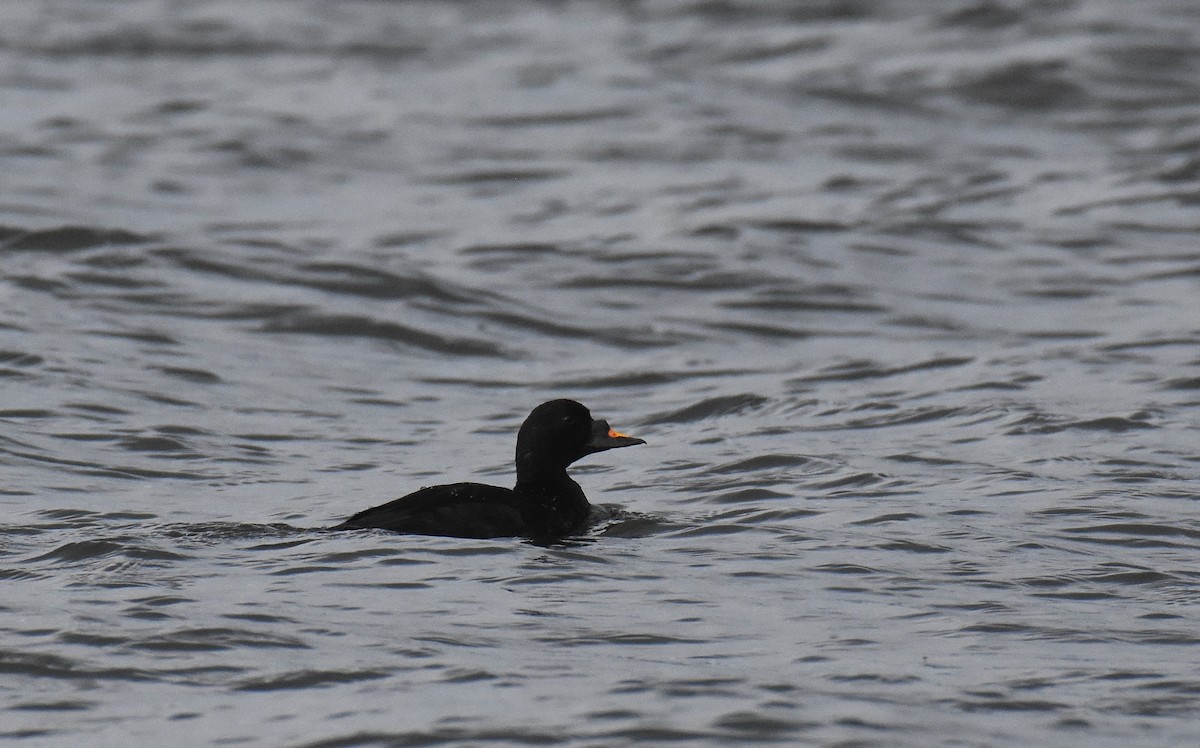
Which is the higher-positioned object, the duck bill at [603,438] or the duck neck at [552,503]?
the duck bill at [603,438]

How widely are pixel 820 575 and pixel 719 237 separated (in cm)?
1036

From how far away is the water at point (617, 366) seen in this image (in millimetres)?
7578

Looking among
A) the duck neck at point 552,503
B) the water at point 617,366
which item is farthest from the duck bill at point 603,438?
the water at point 617,366

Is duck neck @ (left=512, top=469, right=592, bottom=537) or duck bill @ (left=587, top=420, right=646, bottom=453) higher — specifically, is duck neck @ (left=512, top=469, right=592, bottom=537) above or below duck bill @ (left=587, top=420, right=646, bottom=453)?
below

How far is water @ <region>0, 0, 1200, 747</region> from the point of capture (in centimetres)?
758

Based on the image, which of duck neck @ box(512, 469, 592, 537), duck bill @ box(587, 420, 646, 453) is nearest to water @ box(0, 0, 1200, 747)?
duck neck @ box(512, 469, 592, 537)

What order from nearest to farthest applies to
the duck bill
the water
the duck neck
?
the water → the duck neck → the duck bill

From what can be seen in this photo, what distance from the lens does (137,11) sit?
32.8m

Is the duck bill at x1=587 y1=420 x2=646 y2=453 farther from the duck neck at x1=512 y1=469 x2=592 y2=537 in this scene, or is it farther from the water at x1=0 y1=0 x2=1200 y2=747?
the water at x1=0 y1=0 x2=1200 y2=747

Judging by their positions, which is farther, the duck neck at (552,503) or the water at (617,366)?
the duck neck at (552,503)

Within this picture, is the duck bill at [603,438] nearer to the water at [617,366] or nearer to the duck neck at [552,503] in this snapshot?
the duck neck at [552,503]

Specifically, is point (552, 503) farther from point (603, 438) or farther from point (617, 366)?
point (617, 366)

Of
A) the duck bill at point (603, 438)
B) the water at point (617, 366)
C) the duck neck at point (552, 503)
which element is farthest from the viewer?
the duck bill at point (603, 438)

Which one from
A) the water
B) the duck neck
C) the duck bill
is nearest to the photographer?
the water
